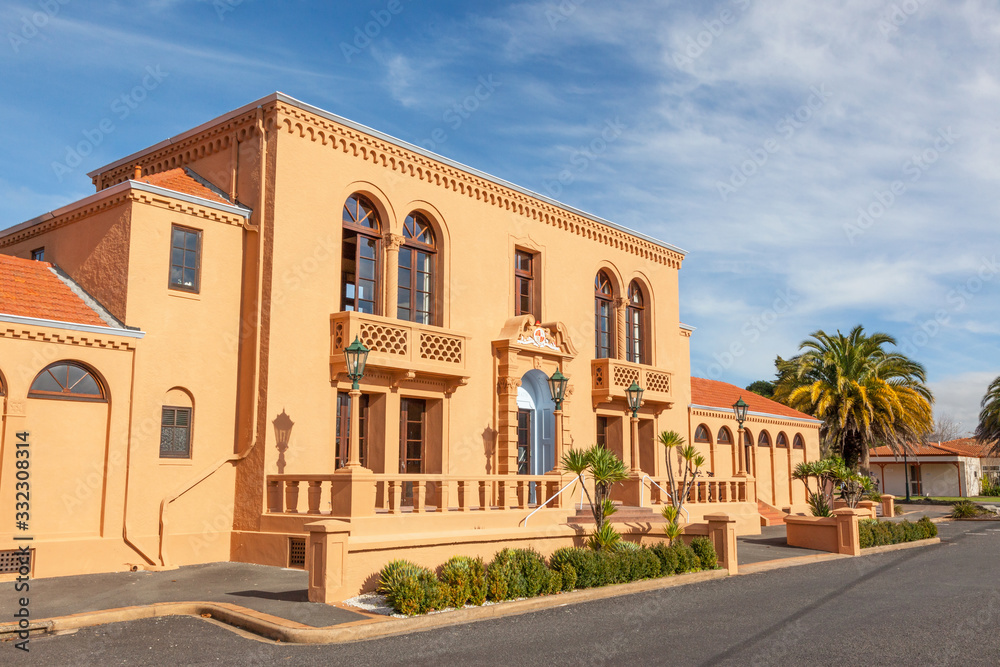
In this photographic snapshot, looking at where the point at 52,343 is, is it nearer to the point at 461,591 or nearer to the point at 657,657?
the point at 461,591

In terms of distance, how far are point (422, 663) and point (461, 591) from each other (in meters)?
2.86

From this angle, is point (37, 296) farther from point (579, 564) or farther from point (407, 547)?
point (579, 564)

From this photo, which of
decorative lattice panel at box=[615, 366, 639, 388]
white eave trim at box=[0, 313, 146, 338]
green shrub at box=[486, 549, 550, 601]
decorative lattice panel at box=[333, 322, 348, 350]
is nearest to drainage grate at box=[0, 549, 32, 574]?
white eave trim at box=[0, 313, 146, 338]

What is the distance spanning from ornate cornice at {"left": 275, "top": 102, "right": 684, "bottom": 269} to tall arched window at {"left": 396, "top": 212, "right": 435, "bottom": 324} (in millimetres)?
1106

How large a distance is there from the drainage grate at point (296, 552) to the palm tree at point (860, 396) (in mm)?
27379

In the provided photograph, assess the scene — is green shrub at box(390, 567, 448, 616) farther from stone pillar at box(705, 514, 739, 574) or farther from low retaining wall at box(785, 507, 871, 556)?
low retaining wall at box(785, 507, 871, 556)

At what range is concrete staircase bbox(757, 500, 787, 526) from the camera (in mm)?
29391

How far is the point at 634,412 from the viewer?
66.7 ft

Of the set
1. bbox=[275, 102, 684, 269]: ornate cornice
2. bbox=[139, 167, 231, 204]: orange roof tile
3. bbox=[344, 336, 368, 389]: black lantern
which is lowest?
bbox=[344, 336, 368, 389]: black lantern

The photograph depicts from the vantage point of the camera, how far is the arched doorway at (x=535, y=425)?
20891 millimetres

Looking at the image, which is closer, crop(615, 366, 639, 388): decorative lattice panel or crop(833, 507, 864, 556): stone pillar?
crop(833, 507, 864, 556): stone pillar

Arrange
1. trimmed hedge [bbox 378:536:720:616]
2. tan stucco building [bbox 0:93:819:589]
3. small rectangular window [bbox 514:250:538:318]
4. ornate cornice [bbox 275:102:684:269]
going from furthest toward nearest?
small rectangular window [bbox 514:250:538:318], ornate cornice [bbox 275:102:684:269], tan stucco building [bbox 0:93:819:589], trimmed hedge [bbox 378:536:720:616]

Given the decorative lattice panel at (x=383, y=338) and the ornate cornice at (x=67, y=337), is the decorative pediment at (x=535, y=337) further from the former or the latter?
the ornate cornice at (x=67, y=337)

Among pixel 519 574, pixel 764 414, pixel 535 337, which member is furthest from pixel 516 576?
pixel 764 414
